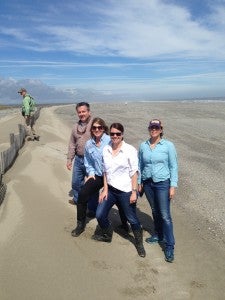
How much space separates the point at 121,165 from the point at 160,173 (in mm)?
653

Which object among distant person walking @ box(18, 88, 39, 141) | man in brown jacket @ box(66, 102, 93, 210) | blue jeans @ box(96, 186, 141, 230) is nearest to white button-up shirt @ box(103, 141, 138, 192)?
blue jeans @ box(96, 186, 141, 230)

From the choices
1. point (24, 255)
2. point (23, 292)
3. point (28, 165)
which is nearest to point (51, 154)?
point (28, 165)

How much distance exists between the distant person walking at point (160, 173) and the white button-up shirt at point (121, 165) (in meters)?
0.28

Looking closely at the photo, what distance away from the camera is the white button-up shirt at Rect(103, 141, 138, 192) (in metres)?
6.14

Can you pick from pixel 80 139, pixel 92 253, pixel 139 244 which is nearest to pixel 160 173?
pixel 139 244

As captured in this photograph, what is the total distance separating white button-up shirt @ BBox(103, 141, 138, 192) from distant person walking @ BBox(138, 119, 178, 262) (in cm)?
28

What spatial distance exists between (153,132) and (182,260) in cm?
224

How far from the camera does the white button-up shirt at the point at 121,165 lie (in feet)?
20.1

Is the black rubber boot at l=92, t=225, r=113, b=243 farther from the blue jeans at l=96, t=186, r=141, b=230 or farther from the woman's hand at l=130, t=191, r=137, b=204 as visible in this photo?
the woman's hand at l=130, t=191, r=137, b=204

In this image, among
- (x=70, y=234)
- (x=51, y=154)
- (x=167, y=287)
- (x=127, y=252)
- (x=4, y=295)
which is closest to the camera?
(x=4, y=295)

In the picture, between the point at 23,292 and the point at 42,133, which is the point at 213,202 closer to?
the point at 23,292

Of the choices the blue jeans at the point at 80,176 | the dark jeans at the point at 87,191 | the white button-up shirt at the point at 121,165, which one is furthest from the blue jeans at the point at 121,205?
the blue jeans at the point at 80,176

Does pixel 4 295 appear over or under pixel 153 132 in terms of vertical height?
under

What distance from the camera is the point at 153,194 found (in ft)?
21.2
